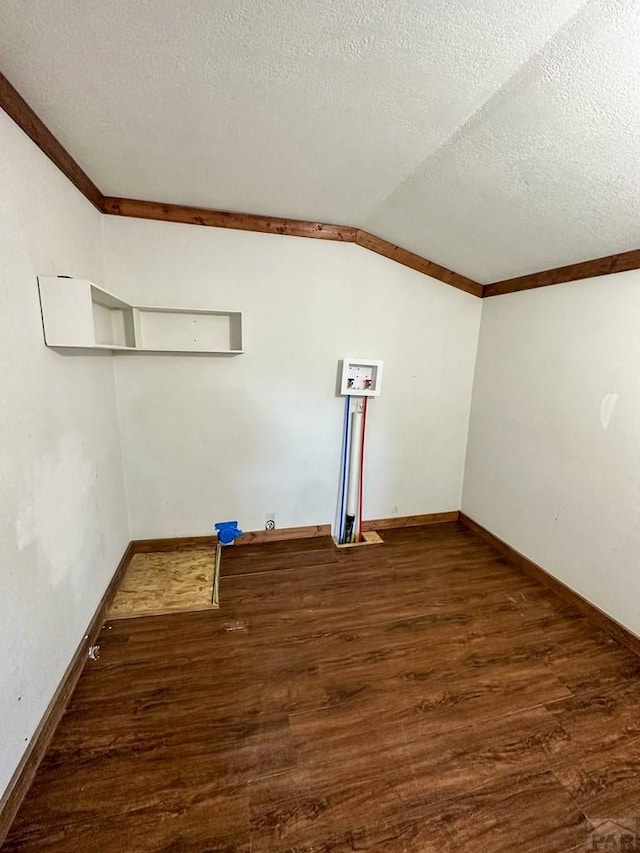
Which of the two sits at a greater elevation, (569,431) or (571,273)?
(571,273)

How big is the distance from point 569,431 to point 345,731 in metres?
2.16

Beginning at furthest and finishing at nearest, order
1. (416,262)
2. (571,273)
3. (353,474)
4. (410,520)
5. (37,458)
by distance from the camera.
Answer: (410,520) → (353,474) → (416,262) → (571,273) → (37,458)

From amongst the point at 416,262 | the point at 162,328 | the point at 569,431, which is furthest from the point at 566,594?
the point at 162,328

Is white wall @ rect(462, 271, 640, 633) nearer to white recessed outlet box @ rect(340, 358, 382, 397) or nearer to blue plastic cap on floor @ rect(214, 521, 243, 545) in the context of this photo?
white recessed outlet box @ rect(340, 358, 382, 397)

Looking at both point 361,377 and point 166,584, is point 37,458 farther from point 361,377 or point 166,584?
point 361,377

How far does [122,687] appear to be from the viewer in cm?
171

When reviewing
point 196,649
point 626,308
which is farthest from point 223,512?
point 626,308

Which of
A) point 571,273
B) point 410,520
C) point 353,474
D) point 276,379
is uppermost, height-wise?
point 571,273

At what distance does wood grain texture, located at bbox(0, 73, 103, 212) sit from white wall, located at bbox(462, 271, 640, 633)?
291 centimetres

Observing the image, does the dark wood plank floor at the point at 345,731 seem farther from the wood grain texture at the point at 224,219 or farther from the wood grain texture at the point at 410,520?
the wood grain texture at the point at 224,219

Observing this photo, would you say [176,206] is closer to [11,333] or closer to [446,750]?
[11,333]

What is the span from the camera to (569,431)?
7.82ft

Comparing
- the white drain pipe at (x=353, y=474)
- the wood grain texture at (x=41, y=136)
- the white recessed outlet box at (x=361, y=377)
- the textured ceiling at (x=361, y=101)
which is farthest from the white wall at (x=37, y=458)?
the white drain pipe at (x=353, y=474)

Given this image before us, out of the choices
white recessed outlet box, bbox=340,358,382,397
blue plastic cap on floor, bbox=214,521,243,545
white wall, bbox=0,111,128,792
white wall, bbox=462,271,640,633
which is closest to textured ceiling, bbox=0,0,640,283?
white wall, bbox=0,111,128,792
